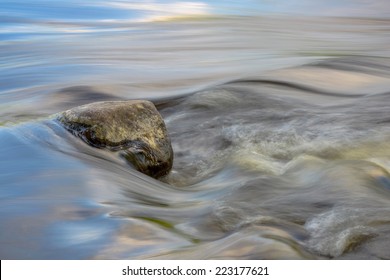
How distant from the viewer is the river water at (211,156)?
3516mm

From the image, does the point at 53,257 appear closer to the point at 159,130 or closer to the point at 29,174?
the point at 29,174

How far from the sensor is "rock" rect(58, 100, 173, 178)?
15.8ft

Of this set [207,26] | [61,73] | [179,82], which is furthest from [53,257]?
[207,26]

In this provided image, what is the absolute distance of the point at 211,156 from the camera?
17.5 ft

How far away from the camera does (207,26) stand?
1491 cm

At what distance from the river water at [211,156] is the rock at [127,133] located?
0.31 ft

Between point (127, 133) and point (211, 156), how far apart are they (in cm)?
74

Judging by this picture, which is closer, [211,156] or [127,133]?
[127,133]

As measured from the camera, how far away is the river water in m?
3.52

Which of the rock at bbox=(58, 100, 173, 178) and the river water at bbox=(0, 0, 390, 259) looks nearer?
the river water at bbox=(0, 0, 390, 259)

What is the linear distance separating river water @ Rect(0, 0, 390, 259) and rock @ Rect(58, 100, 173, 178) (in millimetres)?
94

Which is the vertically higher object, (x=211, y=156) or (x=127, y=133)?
(x=127, y=133)

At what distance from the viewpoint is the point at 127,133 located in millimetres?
4871
